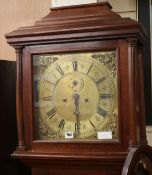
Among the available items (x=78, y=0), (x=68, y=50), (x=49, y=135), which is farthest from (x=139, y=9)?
(x=49, y=135)

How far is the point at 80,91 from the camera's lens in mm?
1393

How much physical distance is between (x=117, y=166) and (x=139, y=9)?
0.76 metres

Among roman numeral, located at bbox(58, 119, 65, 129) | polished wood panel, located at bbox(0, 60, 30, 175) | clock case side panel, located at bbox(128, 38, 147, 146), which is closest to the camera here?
clock case side panel, located at bbox(128, 38, 147, 146)

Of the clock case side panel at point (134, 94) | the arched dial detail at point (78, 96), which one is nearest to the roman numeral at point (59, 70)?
the arched dial detail at point (78, 96)

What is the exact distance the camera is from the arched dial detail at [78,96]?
1364 mm

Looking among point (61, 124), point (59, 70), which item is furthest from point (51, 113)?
point (59, 70)

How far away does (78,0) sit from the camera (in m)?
1.48

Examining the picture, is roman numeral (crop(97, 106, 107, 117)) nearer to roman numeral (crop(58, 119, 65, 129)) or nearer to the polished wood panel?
roman numeral (crop(58, 119, 65, 129))

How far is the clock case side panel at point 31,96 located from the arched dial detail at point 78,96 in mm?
28

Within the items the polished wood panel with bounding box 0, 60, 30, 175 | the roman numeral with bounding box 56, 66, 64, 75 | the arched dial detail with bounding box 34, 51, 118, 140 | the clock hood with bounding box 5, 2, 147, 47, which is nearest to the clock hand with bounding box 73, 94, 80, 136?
the arched dial detail with bounding box 34, 51, 118, 140

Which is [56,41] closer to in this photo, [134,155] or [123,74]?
[123,74]

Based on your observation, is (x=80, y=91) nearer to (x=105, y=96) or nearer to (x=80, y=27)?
(x=105, y=96)

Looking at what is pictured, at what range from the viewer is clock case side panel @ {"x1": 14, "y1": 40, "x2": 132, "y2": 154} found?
52.2 inches

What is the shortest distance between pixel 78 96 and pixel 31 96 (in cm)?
19
